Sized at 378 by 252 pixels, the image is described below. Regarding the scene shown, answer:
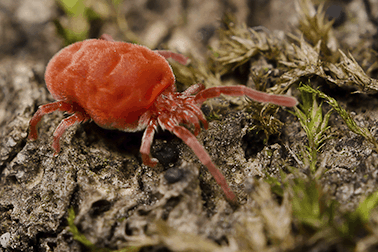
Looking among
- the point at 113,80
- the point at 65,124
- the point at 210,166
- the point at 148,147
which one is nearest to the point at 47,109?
the point at 65,124

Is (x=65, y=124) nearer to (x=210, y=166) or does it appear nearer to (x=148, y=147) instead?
(x=148, y=147)

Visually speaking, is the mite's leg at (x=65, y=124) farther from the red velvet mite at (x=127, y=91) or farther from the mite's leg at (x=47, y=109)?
the mite's leg at (x=47, y=109)

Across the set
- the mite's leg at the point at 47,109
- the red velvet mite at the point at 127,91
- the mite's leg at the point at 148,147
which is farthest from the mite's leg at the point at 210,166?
the mite's leg at the point at 47,109

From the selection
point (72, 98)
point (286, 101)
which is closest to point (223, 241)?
point (286, 101)

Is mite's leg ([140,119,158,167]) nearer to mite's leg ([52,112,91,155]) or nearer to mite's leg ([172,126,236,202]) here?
mite's leg ([172,126,236,202])

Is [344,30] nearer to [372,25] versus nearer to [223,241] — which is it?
[372,25]

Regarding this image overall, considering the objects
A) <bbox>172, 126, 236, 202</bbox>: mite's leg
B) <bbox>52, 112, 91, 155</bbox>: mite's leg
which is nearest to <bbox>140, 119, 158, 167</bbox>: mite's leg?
<bbox>172, 126, 236, 202</bbox>: mite's leg
